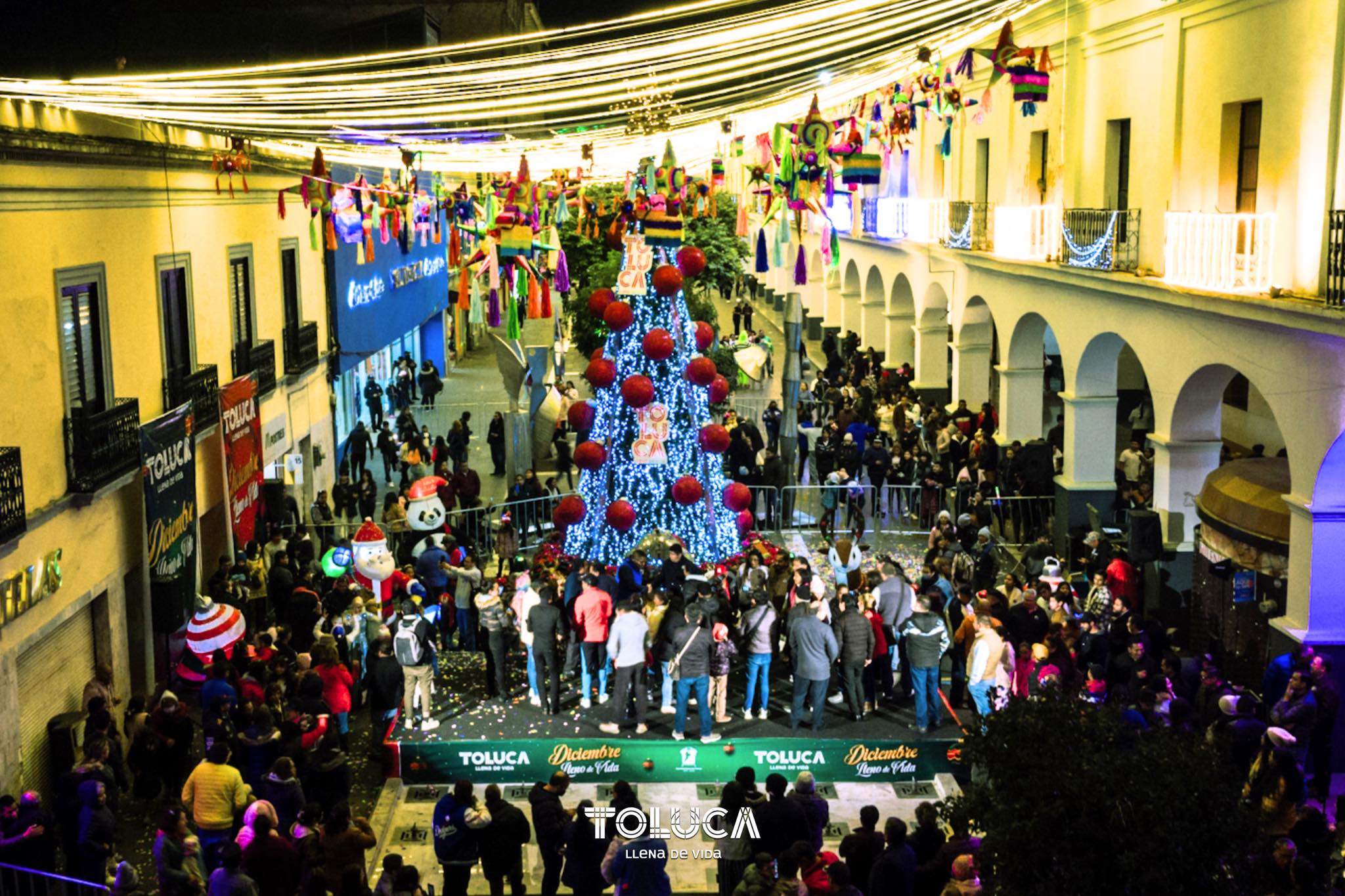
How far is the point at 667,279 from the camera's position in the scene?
1627cm

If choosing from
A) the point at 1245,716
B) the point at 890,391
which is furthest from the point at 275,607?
the point at 890,391

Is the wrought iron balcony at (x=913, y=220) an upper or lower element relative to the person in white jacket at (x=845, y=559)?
upper

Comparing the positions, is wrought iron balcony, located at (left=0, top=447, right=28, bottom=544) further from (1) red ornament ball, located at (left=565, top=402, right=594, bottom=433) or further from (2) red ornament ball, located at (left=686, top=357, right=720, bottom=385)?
(2) red ornament ball, located at (left=686, top=357, right=720, bottom=385)

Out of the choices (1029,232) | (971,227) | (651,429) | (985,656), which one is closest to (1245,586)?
(985,656)

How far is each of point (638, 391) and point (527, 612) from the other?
3146mm

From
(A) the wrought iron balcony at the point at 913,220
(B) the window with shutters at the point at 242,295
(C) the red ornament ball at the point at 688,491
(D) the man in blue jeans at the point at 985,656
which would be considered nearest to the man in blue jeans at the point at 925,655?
(D) the man in blue jeans at the point at 985,656

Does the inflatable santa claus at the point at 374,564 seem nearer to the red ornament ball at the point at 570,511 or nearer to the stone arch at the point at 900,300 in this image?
the red ornament ball at the point at 570,511

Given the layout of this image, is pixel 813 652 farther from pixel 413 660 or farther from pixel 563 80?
pixel 563 80

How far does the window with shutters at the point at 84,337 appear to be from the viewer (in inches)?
552

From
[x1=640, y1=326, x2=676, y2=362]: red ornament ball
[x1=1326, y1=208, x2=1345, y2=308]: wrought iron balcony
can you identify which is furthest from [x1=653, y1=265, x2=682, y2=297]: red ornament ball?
[x1=1326, y1=208, x2=1345, y2=308]: wrought iron balcony

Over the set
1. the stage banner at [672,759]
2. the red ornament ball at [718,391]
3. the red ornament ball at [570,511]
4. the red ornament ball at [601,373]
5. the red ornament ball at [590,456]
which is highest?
→ the red ornament ball at [601,373]

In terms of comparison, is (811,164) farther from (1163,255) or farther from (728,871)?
(728,871)

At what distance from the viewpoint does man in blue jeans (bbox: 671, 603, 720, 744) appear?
13.1m

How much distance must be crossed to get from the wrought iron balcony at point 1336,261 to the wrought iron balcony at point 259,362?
→ 45.6 feet
